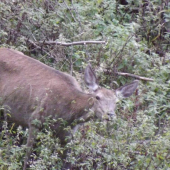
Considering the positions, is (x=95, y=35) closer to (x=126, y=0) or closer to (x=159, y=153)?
(x=126, y=0)

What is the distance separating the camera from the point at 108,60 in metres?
9.28

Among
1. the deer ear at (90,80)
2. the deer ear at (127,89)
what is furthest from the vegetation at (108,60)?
the deer ear at (90,80)

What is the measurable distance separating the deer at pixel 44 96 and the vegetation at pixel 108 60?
0.23m

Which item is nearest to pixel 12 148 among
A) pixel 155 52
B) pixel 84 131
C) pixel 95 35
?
pixel 84 131

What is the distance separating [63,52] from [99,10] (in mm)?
1669

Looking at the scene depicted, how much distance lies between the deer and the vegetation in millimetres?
225

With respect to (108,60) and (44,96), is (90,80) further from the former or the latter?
(108,60)

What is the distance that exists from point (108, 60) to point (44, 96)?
95.8 inches

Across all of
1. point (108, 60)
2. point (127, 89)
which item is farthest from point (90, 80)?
point (108, 60)

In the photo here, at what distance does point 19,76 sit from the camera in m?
7.55

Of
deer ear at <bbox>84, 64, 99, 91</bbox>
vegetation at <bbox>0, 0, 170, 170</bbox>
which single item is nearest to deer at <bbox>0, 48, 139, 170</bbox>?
deer ear at <bbox>84, 64, 99, 91</bbox>

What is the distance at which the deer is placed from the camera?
7066mm

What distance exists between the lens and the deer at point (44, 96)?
7066mm

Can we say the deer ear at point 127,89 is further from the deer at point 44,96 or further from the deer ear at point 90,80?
the deer ear at point 90,80
